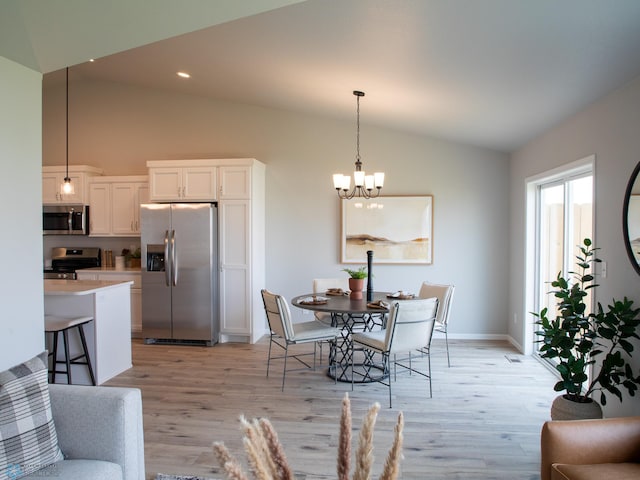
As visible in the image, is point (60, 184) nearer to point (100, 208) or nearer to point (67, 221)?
point (67, 221)

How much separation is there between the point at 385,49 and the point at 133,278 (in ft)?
13.9

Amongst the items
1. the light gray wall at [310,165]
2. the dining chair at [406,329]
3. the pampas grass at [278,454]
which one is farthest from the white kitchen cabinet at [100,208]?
the pampas grass at [278,454]

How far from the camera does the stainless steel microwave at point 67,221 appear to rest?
5668 mm

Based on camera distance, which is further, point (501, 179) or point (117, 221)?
point (117, 221)

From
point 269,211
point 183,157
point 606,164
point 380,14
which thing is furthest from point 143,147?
point 606,164

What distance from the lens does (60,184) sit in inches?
222

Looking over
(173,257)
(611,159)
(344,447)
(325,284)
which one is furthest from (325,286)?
(344,447)

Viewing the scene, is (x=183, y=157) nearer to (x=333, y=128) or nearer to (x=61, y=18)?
(x=333, y=128)

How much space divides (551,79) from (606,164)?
72 centimetres

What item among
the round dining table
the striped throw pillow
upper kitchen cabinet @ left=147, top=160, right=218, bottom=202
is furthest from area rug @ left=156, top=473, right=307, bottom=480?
upper kitchen cabinet @ left=147, top=160, right=218, bottom=202

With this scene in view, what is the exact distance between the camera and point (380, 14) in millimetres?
2412

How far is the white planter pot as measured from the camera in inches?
104

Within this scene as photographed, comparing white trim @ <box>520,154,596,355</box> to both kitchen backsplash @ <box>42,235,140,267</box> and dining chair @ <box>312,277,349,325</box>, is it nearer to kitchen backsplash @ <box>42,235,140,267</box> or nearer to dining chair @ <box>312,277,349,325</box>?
dining chair @ <box>312,277,349,325</box>

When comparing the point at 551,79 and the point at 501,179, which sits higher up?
the point at 551,79
